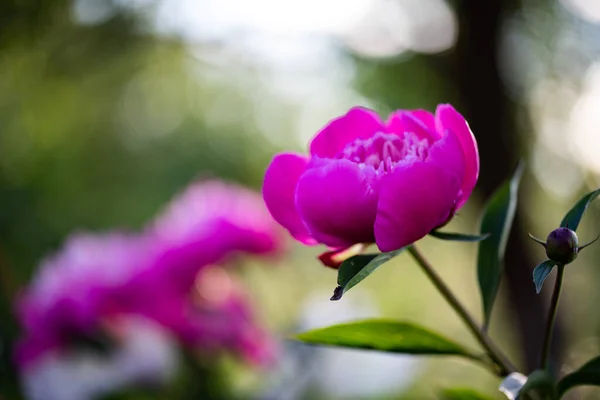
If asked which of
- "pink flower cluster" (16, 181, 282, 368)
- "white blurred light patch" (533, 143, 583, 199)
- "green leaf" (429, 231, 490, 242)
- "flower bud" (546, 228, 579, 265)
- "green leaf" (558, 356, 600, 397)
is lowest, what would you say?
"white blurred light patch" (533, 143, 583, 199)

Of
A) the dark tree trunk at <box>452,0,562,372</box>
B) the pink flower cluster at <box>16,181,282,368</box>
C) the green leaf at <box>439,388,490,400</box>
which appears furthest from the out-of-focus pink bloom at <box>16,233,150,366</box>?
the dark tree trunk at <box>452,0,562,372</box>

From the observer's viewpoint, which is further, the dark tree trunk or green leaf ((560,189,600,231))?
the dark tree trunk

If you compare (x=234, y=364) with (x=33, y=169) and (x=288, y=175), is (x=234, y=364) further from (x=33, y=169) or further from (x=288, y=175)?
(x=33, y=169)

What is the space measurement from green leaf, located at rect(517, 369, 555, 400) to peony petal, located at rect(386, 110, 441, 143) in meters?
0.08

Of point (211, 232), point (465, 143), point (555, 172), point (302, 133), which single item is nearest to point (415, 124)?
point (465, 143)

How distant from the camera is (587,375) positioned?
9.9 inches

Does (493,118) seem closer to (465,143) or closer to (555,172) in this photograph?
(555,172)

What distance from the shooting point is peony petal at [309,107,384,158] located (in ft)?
0.91

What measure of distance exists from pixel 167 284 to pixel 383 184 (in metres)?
0.40

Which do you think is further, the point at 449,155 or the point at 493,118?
the point at 493,118

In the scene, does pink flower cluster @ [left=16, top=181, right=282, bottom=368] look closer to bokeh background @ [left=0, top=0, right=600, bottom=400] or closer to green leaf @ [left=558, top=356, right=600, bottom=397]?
bokeh background @ [left=0, top=0, right=600, bottom=400]

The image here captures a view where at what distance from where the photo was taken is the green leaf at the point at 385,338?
26 cm

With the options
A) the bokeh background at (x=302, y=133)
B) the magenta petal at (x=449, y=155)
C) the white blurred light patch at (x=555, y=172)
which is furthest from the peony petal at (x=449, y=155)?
the white blurred light patch at (x=555, y=172)

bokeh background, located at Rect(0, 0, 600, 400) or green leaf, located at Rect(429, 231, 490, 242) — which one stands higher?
green leaf, located at Rect(429, 231, 490, 242)
